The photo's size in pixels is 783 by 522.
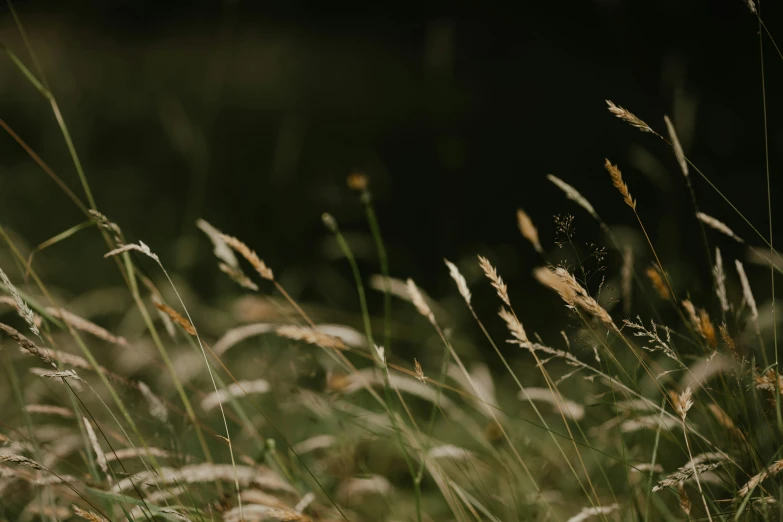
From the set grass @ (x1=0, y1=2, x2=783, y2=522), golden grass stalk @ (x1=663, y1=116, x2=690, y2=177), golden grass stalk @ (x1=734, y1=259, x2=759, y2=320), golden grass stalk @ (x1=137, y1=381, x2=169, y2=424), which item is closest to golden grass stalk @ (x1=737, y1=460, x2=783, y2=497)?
grass @ (x1=0, y1=2, x2=783, y2=522)

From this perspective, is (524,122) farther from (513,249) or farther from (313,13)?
(313,13)

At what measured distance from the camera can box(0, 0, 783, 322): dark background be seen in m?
2.36

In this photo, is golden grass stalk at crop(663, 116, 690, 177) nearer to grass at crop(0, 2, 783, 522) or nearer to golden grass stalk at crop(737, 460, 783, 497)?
grass at crop(0, 2, 783, 522)

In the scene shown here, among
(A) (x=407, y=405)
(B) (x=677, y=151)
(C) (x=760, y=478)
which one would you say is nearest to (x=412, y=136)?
(A) (x=407, y=405)

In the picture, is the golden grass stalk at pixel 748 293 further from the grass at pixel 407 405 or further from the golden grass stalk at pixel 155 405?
the golden grass stalk at pixel 155 405

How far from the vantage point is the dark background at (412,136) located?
7.73 feet

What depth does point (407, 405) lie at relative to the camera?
57.7 inches

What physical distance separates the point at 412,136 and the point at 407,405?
3.21 m

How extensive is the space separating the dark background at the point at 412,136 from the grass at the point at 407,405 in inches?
10.6

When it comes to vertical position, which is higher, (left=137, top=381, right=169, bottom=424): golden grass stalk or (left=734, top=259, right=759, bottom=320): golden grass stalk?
(left=734, top=259, right=759, bottom=320): golden grass stalk

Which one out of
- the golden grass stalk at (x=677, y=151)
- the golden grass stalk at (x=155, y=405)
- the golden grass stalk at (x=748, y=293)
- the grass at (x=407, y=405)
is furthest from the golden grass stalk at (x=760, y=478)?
the golden grass stalk at (x=155, y=405)

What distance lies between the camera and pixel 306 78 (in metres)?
6.15

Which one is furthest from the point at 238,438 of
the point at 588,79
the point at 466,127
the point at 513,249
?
the point at 588,79

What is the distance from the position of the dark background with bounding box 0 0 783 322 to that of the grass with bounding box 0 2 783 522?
0.27 metres
